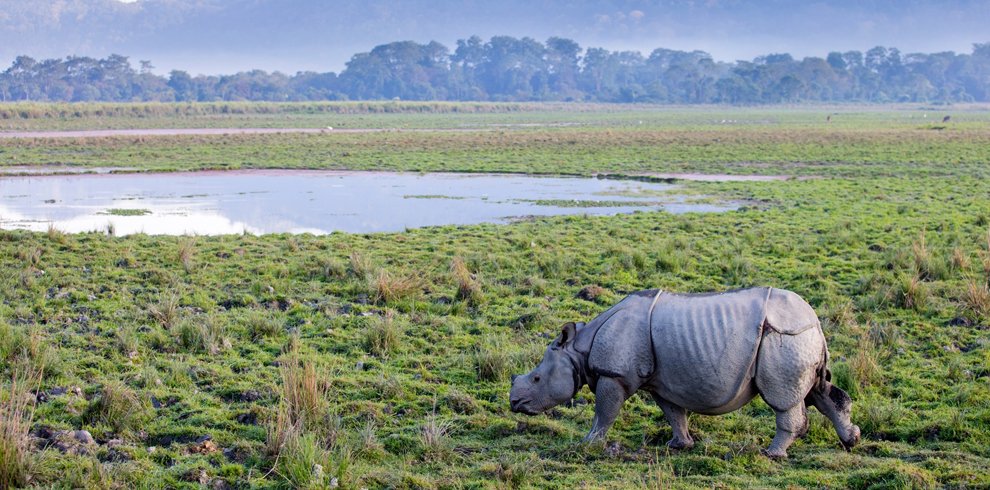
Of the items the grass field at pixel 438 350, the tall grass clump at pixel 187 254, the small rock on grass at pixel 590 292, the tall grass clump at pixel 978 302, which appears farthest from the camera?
the tall grass clump at pixel 187 254

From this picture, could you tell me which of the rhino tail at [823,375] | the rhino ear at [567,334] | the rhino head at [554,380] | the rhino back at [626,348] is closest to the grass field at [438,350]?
the rhino head at [554,380]

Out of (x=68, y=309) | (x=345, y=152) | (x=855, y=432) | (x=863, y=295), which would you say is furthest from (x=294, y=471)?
(x=345, y=152)

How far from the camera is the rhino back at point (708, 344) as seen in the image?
6.88 metres

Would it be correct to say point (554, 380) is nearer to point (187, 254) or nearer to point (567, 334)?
point (567, 334)

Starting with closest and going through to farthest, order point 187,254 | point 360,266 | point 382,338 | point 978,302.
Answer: point 382,338 < point 978,302 < point 360,266 < point 187,254

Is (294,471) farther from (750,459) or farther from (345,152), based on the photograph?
(345,152)

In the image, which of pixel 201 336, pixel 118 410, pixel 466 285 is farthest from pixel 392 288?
pixel 118 410

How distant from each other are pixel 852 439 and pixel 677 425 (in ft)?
4.03

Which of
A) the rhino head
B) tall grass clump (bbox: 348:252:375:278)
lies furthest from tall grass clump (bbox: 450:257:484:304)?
the rhino head

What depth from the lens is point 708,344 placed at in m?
6.94

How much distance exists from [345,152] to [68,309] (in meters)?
33.1

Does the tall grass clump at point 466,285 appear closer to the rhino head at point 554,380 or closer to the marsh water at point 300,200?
the rhino head at point 554,380

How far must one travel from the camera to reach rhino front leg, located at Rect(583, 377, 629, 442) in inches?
285

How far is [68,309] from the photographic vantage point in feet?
38.0
